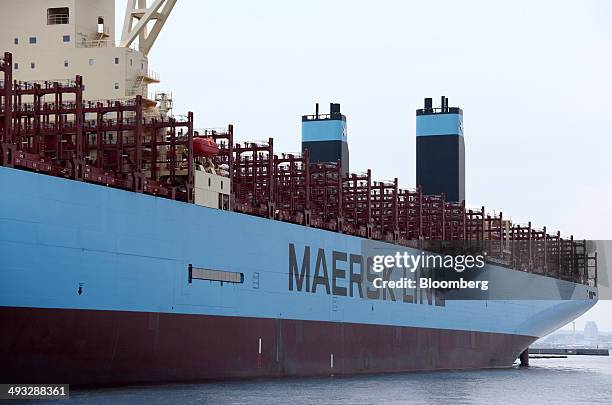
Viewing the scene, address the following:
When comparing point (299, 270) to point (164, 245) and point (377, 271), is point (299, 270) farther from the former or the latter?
point (164, 245)

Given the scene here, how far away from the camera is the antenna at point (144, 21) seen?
41.3 meters

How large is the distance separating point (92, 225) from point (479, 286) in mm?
32342

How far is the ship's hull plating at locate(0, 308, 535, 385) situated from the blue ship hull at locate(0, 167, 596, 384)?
4 cm

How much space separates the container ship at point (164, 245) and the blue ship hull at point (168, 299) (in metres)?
0.05

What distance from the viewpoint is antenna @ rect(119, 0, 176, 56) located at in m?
41.3

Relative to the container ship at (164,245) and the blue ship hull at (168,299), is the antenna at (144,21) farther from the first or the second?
the blue ship hull at (168,299)

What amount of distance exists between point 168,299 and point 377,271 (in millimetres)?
17420

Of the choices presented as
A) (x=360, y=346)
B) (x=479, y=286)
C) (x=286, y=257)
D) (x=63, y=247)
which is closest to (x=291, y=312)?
(x=286, y=257)

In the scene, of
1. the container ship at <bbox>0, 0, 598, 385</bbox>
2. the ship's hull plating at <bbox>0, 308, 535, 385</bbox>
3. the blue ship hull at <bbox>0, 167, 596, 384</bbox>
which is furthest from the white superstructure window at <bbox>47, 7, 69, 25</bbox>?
the ship's hull plating at <bbox>0, 308, 535, 385</bbox>

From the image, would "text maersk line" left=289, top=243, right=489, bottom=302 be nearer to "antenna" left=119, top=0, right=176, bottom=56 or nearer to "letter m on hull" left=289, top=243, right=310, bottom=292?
"letter m on hull" left=289, top=243, right=310, bottom=292

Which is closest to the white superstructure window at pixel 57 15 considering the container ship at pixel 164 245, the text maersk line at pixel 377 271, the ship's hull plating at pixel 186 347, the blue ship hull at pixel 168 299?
the container ship at pixel 164 245

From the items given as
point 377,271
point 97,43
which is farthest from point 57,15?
point 377,271

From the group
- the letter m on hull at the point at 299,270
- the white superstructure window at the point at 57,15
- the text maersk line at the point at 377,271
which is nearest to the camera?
the white superstructure window at the point at 57,15

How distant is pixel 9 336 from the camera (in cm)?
2877
